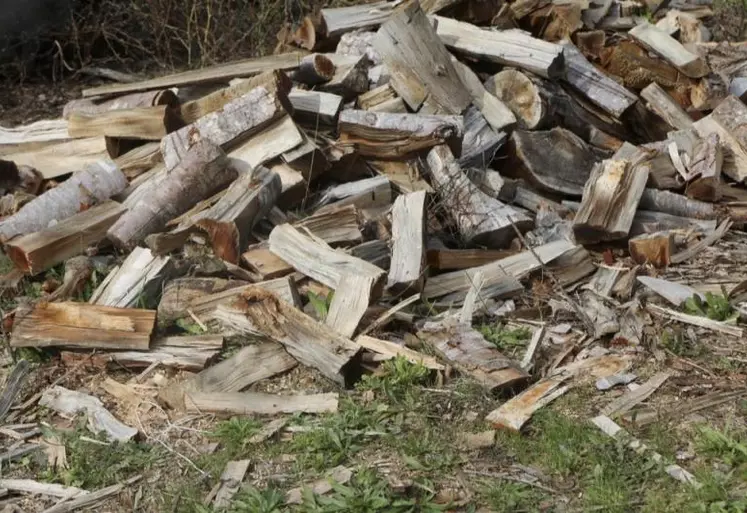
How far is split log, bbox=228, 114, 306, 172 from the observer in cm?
547

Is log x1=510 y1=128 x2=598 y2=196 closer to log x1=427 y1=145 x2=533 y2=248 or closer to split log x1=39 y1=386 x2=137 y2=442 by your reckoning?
log x1=427 y1=145 x2=533 y2=248

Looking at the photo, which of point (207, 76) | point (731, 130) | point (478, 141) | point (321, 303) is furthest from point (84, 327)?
point (731, 130)

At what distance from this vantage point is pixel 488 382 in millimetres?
4035

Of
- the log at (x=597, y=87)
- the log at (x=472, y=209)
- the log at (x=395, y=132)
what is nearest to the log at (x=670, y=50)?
the log at (x=597, y=87)

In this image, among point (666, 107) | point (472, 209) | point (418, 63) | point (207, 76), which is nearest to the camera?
point (472, 209)

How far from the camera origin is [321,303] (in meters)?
4.57

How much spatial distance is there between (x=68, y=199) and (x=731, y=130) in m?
4.10

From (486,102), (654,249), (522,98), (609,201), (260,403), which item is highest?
(260,403)

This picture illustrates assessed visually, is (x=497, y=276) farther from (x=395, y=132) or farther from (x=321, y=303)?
(x=395, y=132)

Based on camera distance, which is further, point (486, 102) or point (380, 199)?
point (486, 102)

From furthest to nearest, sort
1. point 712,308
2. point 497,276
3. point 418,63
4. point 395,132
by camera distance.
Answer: point 418,63 < point 395,132 < point 497,276 < point 712,308

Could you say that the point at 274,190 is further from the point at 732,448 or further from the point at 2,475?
the point at 732,448

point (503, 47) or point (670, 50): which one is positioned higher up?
point (503, 47)

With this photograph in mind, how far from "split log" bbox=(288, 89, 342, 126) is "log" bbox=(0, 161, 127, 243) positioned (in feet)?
3.64
